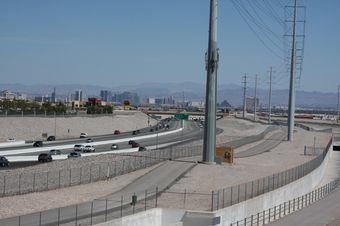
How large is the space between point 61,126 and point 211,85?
83460 mm

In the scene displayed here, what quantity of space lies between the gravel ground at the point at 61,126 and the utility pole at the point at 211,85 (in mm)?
58508

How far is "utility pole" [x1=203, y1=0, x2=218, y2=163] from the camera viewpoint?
54500 mm

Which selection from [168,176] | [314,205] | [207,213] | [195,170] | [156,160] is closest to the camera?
[207,213]

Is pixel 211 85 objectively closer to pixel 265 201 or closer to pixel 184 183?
pixel 184 183

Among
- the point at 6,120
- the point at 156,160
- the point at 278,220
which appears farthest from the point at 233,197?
the point at 6,120

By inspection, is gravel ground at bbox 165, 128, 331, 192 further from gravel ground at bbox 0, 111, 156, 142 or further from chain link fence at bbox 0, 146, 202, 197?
gravel ground at bbox 0, 111, 156, 142

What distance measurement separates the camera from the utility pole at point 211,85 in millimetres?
54500

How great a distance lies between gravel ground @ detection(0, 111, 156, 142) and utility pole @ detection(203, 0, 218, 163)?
192 ft

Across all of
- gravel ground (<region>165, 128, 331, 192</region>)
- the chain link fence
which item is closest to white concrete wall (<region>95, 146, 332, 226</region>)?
gravel ground (<region>165, 128, 331, 192</region>)

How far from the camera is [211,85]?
54.5m

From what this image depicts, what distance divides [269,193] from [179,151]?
2223 cm

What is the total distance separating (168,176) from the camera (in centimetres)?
4812

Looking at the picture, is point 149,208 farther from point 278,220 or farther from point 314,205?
point 314,205

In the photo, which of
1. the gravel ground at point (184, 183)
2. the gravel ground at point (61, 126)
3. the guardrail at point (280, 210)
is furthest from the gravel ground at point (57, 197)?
the gravel ground at point (61, 126)
